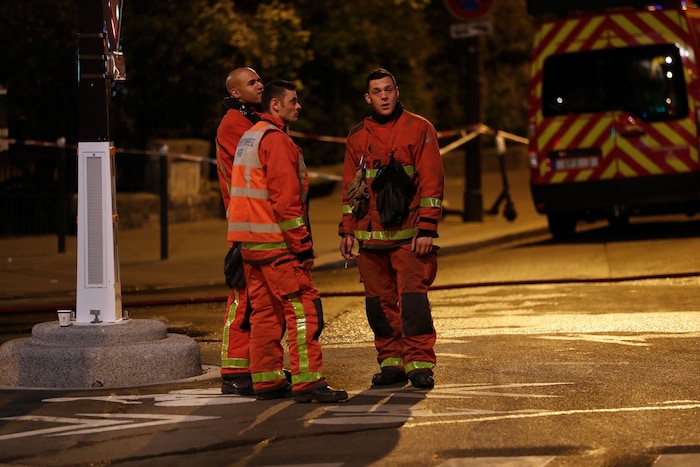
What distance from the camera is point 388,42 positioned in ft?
83.6

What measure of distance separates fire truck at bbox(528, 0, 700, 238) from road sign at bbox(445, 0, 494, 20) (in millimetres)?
1881

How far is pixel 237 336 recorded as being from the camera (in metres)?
8.58

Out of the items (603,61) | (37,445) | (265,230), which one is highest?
(603,61)

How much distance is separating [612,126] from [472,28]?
2968 millimetres

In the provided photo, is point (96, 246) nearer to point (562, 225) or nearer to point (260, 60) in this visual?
point (562, 225)

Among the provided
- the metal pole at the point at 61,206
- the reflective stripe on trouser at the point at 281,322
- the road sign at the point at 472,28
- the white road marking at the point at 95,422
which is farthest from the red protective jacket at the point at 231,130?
the road sign at the point at 472,28

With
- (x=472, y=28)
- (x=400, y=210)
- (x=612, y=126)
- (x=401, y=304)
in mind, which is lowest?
(x=401, y=304)

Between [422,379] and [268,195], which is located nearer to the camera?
[268,195]

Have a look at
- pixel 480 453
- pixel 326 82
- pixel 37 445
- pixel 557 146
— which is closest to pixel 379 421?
pixel 480 453

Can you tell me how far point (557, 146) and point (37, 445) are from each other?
11.5 meters

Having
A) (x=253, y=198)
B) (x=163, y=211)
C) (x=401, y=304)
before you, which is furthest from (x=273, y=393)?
(x=163, y=211)

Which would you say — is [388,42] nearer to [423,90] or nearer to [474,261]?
[423,90]

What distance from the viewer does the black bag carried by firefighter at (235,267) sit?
839 centimetres

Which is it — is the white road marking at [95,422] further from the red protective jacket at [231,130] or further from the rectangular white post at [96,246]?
the red protective jacket at [231,130]
